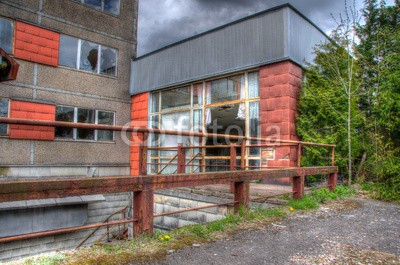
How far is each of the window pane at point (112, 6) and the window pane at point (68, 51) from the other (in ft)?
7.02

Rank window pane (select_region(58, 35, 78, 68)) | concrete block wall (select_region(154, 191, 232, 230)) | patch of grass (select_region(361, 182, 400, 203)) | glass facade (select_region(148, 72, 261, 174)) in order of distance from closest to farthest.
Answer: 1. concrete block wall (select_region(154, 191, 232, 230))
2. patch of grass (select_region(361, 182, 400, 203))
3. glass facade (select_region(148, 72, 261, 174))
4. window pane (select_region(58, 35, 78, 68))

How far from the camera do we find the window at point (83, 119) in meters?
10.9

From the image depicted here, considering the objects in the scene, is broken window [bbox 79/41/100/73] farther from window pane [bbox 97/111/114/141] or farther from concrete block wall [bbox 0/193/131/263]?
concrete block wall [bbox 0/193/131/263]

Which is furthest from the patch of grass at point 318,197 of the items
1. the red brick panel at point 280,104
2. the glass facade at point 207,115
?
the glass facade at point 207,115

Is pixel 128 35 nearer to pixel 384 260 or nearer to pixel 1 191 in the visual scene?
pixel 1 191

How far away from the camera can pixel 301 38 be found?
877 centimetres

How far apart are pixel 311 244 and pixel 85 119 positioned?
1032cm

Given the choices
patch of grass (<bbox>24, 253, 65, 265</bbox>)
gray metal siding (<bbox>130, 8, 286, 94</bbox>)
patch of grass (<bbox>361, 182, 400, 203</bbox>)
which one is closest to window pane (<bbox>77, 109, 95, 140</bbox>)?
gray metal siding (<bbox>130, 8, 286, 94</bbox>)

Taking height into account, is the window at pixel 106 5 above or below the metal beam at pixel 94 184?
above

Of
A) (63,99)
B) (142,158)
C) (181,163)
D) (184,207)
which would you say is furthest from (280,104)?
(63,99)

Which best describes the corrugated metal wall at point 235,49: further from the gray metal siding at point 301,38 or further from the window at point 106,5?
the window at point 106,5

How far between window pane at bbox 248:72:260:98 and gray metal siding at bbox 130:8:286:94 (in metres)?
0.34

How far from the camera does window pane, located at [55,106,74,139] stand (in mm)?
10828

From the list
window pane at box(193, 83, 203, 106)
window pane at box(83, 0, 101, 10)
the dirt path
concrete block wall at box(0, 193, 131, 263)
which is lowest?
concrete block wall at box(0, 193, 131, 263)
